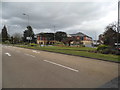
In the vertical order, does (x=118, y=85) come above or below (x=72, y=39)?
below

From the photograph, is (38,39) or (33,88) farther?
(38,39)

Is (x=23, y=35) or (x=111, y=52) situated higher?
(x=23, y=35)

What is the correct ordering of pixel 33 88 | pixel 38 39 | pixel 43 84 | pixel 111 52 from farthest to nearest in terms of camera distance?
pixel 38 39
pixel 111 52
pixel 43 84
pixel 33 88

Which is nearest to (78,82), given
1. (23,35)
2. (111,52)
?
(111,52)

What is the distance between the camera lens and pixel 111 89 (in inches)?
166

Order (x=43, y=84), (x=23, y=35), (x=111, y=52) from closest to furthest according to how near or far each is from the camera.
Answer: (x=43, y=84) < (x=111, y=52) < (x=23, y=35)

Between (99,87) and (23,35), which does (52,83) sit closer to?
(99,87)

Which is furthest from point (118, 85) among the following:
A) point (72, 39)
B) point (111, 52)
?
point (72, 39)

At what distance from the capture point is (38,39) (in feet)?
320

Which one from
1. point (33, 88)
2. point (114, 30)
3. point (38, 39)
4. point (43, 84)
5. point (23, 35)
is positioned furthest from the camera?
point (38, 39)

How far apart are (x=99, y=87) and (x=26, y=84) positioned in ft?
9.71

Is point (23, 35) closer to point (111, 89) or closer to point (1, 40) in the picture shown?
point (1, 40)

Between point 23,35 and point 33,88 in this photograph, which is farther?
point 23,35

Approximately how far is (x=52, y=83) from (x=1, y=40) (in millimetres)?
124873
